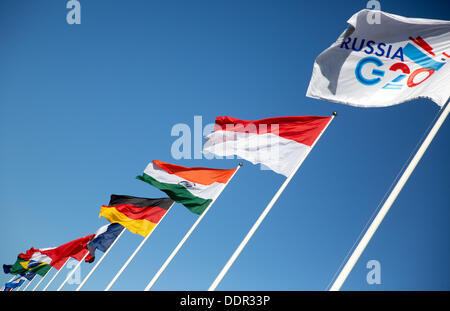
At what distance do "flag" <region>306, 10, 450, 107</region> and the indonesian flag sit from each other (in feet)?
79.3

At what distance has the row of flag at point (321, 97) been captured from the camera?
9570 mm

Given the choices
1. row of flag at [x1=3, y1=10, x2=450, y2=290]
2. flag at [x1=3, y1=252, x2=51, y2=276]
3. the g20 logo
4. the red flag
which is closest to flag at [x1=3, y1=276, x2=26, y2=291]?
flag at [x1=3, y1=252, x2=51, y2=276]

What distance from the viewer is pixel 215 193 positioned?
17.0 m

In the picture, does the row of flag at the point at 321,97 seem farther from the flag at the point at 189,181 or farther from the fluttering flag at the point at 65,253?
the fluttering flag at the point at 65,253

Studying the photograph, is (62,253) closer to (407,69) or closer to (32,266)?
(32,266)

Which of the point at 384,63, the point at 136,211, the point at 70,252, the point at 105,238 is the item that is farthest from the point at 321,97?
the point at 70,252

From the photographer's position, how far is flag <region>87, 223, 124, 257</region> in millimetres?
25102
